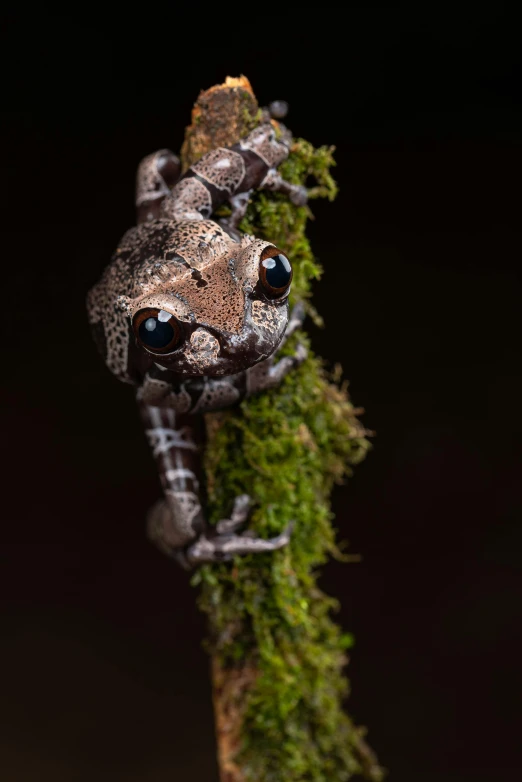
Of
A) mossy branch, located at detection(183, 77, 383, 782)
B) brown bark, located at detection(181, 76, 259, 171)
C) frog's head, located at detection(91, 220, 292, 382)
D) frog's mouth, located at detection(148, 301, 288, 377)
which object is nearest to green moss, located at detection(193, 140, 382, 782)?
mossy branch, located at detection(183, 77, 383, 782)

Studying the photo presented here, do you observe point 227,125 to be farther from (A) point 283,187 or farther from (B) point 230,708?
(B) point 230,708

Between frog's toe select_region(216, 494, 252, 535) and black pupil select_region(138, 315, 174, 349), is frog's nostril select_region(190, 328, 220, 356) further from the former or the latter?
frog's toe select_region(216, 494, 252, 535)

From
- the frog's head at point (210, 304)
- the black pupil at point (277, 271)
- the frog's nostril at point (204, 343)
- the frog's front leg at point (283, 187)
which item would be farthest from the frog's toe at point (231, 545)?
the frog's front leg at point (283, 187)

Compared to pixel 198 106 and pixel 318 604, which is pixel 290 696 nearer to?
pixel 318 604

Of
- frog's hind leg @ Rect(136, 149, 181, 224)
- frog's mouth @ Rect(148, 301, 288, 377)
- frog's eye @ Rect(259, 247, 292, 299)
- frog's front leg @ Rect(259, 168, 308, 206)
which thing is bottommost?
frog's mouth @ Rect(148, 301, 288, 377)

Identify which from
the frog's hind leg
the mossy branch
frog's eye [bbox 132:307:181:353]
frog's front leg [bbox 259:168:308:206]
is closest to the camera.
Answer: frog's eye [bbox 132:307:181:353]

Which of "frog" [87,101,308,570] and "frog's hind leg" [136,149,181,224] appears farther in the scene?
"frog's hind leg" [136,149,181,224]

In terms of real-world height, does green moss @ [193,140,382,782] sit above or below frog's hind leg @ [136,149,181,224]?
below
